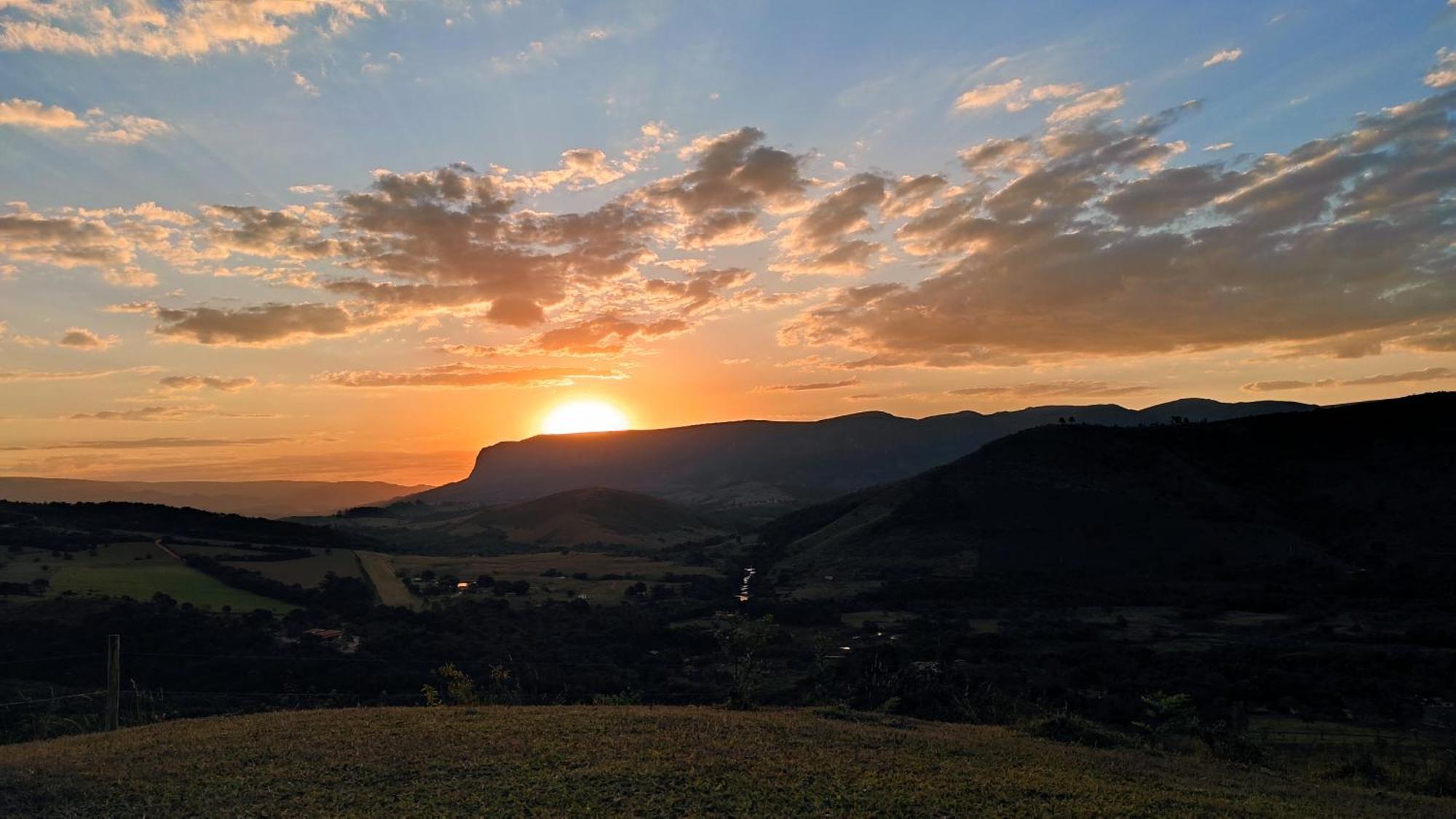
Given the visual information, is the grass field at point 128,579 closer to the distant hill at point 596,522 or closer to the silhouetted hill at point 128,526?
the silhouetted hill at point 128,526

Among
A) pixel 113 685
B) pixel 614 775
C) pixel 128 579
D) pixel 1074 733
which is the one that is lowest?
pixel 1074 733

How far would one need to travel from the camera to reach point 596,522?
17050 centimetres

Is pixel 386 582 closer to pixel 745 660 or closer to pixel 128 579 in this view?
pixel 128 579

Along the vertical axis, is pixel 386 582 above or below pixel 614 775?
below

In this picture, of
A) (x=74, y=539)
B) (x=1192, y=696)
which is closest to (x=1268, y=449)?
(x=1192, y=696)

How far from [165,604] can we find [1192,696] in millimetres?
75579

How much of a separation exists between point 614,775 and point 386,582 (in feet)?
290

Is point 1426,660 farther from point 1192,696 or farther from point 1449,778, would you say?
point 1449,778

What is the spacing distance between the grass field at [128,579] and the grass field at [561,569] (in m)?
28.4

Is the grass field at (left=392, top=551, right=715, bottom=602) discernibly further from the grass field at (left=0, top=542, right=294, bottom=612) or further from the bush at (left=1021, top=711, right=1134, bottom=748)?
the bush at (left=1021, top=711, right=1134, bottom=748)

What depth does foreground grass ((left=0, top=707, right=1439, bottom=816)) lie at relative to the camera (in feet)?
47.4

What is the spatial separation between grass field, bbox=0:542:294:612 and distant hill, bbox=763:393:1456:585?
191 ft

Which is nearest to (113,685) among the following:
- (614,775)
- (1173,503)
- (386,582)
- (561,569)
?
(614,775)

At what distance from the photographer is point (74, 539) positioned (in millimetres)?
88812
